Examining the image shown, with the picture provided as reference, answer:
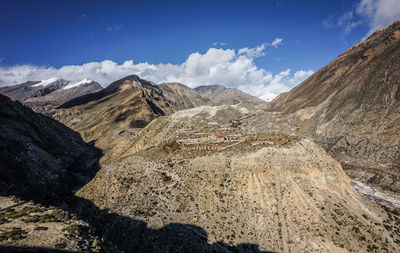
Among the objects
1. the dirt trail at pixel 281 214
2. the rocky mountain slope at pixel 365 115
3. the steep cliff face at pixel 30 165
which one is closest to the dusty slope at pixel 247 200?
the dirt trail at pixel 281 214

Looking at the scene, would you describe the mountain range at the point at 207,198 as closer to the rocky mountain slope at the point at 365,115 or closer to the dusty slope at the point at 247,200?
the dusty slope at the point at 247,200

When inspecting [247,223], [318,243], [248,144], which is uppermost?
[248,144]

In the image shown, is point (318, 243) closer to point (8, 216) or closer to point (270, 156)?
point (270, 156)

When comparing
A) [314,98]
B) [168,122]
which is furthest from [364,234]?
[314,98]

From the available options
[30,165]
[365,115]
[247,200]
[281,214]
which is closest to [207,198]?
[247,200]

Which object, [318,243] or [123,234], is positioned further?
[123,234]
